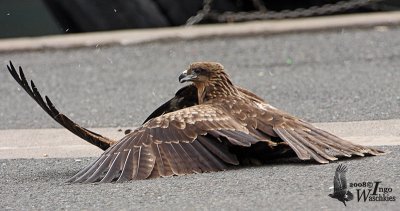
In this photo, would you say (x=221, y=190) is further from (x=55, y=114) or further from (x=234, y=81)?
(x=234, y=81)

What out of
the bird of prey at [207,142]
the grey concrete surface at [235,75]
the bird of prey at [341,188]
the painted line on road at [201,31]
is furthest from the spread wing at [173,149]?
the painted line on road at [201,31]

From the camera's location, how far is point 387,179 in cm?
727

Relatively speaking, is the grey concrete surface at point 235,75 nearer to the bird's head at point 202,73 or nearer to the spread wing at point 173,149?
the bird's head at point 202,73

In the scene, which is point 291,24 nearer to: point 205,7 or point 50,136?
point 205,7

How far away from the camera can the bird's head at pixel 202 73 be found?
331 inches

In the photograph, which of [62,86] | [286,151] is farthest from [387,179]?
[62,86]

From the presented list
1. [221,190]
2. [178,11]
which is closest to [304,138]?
[221,190]

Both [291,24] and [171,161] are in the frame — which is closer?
[171,161]

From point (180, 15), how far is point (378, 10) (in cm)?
247

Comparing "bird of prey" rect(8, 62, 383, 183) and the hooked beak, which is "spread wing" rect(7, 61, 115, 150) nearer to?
"bird of prey" rect(8, 62, 383, 183)

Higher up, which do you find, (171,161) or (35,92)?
(35,92)

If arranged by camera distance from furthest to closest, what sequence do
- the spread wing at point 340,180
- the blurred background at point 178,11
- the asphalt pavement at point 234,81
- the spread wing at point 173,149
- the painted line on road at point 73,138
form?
the blurred background at point 178,11, the painted line on road at point 73,138, the spread wing at point 173,149, the asphalt pavement at point 234,81, the spread wing at point 340,180

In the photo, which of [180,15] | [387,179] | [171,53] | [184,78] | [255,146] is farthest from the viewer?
[180,15]

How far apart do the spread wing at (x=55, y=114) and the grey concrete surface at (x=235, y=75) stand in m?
2.09
